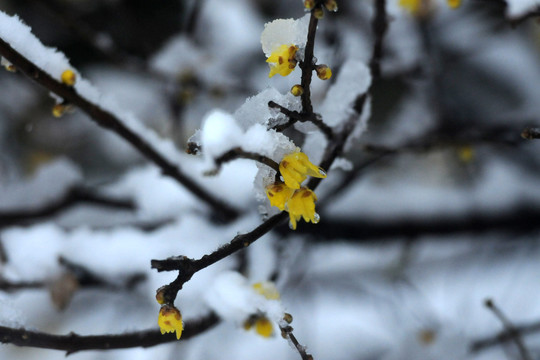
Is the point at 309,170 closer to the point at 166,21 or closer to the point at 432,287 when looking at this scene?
the point at 432,287

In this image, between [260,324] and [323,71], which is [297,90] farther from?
[260,324]

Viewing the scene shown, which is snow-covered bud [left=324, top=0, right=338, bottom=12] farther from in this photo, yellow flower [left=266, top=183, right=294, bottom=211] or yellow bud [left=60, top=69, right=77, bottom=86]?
yellow bud [left=60, top=69, right=77, bottom=86]

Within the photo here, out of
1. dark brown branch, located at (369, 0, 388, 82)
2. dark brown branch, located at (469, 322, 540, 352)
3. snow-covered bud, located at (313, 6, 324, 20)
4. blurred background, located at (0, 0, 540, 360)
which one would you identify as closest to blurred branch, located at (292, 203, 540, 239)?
blurred background, located at (0, 0, 540, 360)

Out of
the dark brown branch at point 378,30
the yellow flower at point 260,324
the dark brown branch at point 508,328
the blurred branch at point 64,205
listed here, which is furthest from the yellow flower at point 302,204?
the blurred branch at point 64,205

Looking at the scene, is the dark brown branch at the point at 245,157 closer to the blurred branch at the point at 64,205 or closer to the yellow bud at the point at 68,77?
the yellow bud at the point at 68,77

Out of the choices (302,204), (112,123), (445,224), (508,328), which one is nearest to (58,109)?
(112,123)

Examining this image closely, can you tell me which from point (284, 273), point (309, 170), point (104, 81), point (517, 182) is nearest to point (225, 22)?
point (104, 81)
